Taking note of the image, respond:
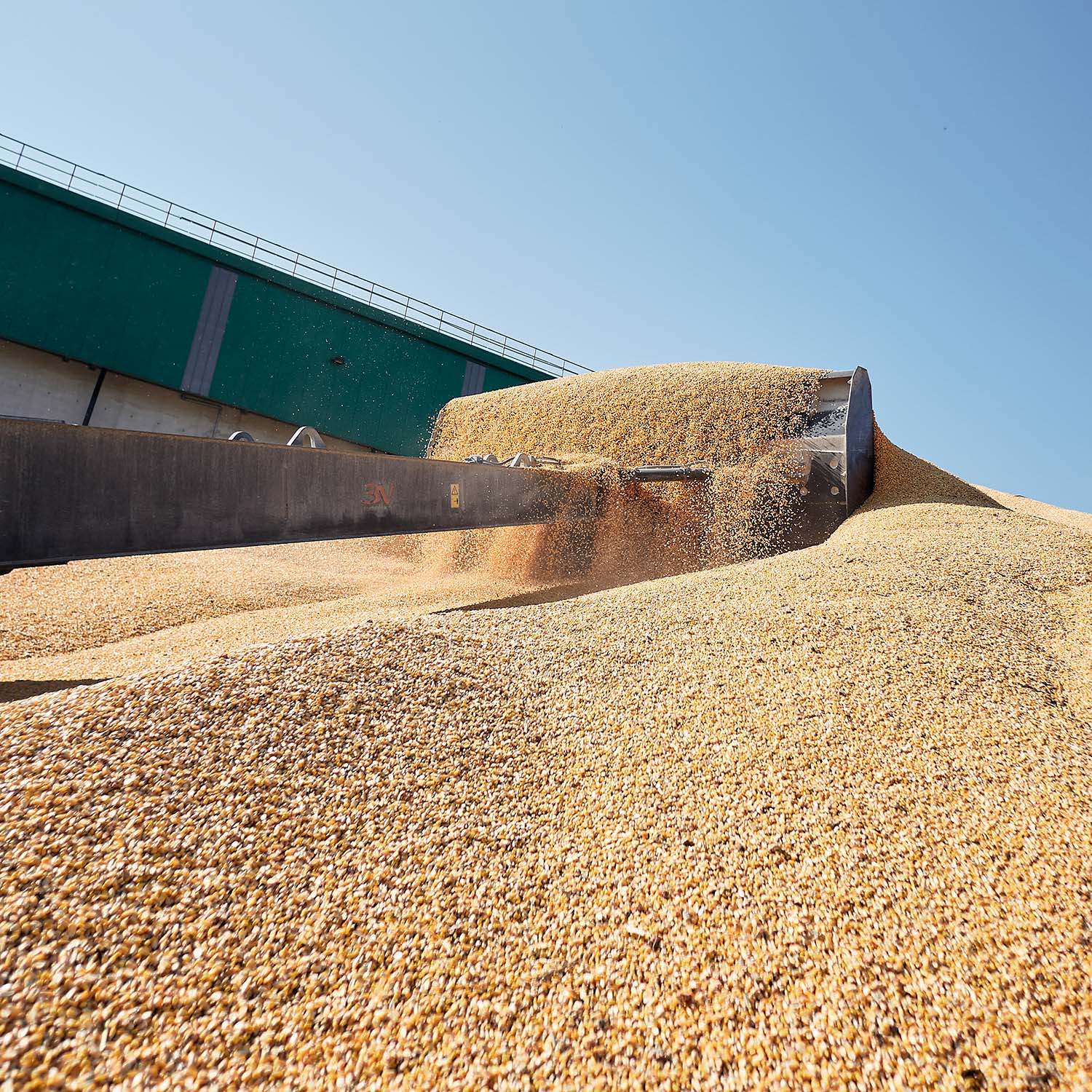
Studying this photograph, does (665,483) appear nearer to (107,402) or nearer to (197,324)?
(197,324)

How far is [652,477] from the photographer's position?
4.46 meters

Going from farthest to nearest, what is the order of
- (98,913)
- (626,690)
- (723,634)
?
(723,634), (626,690), (98,913)

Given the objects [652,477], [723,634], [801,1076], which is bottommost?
[801,1076]

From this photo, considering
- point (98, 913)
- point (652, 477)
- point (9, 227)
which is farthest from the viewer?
point (9, 227)

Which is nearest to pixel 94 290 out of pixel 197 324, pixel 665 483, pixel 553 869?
pixel 197 324

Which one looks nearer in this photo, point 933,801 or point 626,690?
point 933,801

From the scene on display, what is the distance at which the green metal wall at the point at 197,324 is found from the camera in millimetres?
8781

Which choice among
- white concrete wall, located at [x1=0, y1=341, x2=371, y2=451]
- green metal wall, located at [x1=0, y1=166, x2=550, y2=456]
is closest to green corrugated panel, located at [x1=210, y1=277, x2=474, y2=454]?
green metal wall, located at [x1=0, y1=166, x2=550, y2=456]

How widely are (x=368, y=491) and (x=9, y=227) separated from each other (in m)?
9.27

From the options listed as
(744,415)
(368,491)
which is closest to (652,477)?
(744,415)

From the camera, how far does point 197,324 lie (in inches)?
373

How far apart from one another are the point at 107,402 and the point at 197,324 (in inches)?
67.8

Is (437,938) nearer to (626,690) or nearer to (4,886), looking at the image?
(4,886)

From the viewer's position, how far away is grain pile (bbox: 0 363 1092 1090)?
99 centimetres
